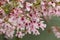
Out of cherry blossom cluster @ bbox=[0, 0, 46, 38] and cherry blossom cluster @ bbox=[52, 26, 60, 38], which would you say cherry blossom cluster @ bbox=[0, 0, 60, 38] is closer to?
cherry blossom cluster @ bbox=[0, 0, 46, 38]

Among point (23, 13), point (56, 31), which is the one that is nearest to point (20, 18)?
point (23, 13)

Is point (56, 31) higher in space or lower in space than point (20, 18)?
higher

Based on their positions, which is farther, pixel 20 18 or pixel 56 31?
pixel 56 31

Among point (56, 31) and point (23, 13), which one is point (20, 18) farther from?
point (56, 31)

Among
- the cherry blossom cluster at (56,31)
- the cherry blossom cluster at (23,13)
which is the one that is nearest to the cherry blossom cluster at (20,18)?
the cherry blossom cluster at (23,13)

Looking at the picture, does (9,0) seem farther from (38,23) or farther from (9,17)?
(38,23)

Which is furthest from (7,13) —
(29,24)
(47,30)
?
(47,30)

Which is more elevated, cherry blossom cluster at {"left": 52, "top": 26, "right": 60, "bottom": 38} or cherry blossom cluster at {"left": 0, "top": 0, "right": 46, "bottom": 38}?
cherry blossom cluster at {"left": 52, "top": 26, "right": 60, "bottom": 38}

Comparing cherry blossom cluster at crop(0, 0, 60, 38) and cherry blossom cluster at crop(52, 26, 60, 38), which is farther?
cherry blossom cluster at crop(52, 26, 60, 38)

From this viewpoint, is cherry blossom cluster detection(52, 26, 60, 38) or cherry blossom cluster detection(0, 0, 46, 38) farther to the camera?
cherry blossom cluster detection(52, 26, 60, 38)

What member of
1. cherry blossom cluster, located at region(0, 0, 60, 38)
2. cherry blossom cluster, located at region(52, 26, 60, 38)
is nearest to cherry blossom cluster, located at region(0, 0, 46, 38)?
cherry blossom cluster, located at region(0, 0, 60, 38)

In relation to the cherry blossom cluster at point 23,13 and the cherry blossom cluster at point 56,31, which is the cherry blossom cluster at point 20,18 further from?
the cherry blossom cluster at point 56,31
